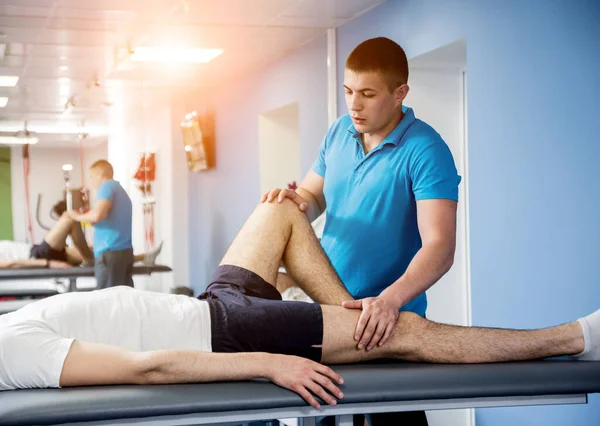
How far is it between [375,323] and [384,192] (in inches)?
18.5

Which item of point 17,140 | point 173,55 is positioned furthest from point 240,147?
point 17,140

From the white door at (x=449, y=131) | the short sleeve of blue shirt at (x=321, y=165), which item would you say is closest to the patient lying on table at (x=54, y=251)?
the white door at (x=449, y=131)

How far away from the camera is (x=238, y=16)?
4.35 m

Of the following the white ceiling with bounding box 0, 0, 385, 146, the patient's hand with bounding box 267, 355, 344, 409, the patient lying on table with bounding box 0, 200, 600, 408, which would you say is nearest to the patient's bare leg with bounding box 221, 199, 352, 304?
the patient lying on table with bounding box 0, 200, 600, 408

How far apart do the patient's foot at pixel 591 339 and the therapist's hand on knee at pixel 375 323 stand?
0.46 m

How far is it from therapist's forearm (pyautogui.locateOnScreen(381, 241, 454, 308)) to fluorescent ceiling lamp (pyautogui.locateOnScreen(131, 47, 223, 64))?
10.1ft

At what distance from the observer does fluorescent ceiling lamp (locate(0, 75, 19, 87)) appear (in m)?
4.48

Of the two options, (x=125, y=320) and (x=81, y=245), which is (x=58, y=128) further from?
(x=125, y=320)

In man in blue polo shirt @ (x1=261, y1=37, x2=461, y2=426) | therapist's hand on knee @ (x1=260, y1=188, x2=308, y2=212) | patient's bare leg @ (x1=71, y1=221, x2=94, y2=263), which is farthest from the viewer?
patient's bare leg @ (x1=71, y1=221, x2=94, y2=263)

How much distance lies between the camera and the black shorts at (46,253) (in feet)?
15.3

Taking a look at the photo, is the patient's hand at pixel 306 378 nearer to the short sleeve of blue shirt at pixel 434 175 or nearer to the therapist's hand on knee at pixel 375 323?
the therapist's hand on knee at pixel 375 323

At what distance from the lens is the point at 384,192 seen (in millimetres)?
2238

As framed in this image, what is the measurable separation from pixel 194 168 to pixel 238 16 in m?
1.09

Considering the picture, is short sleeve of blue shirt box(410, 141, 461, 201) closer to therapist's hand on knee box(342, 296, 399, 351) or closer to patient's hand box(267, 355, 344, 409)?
therapist's hand on knee box(342, 296, 399, 351)
